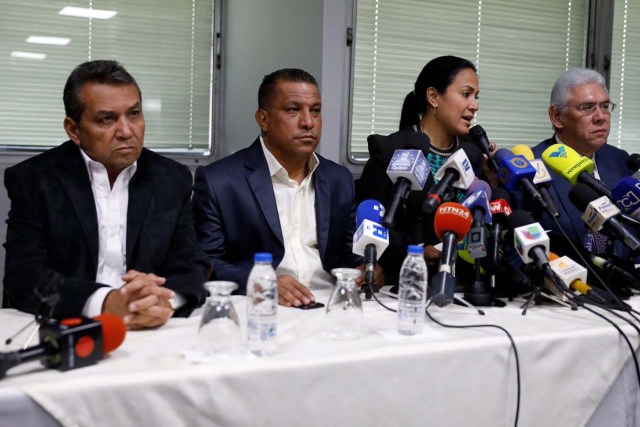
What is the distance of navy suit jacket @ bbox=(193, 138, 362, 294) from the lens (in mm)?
2445

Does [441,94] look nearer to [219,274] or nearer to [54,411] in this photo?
[219,274]

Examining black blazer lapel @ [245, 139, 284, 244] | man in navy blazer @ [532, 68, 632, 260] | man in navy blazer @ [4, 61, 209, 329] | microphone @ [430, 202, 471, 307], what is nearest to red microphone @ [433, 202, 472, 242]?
microphone @ [430, 202, 471, 307]

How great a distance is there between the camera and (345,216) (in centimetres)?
261

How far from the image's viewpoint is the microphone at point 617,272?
199 centimetres

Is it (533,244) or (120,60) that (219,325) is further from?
(120,60)

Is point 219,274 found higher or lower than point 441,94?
lower

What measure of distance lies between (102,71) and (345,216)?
102 centimetres

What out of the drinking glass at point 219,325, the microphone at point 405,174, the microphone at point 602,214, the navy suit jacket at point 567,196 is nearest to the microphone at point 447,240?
the microphone at point 405,174

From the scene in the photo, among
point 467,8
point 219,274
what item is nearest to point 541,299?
point 219,274

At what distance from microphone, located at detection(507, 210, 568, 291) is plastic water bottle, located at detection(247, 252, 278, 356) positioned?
0.73 m

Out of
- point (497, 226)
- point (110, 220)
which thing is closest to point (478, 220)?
point (497, 226)

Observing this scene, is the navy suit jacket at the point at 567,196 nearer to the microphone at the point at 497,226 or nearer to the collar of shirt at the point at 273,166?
the microphone at the point at 497,226

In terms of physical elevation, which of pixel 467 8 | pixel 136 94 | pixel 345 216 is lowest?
pixel 345 216

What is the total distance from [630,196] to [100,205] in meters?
1.57
